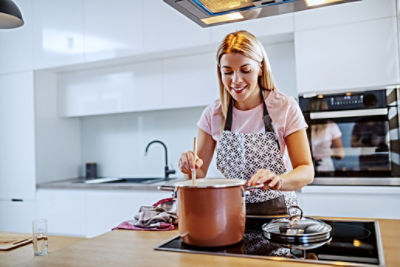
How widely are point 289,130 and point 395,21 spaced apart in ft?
4.47

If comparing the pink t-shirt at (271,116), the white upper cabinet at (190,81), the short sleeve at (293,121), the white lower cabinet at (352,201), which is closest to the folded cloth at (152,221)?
the pink t-shirt at (271,116)

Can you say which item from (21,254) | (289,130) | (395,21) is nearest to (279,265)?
(289,130)

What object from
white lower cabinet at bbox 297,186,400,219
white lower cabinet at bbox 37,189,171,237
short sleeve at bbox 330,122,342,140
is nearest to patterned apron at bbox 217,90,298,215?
white lower cabinet at bbox 297,186,400,219

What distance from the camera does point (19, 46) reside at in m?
3.37

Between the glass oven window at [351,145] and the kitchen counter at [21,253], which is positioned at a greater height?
the glass oven window at [351,145]

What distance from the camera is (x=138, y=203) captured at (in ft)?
9.03

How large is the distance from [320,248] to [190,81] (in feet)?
7.05

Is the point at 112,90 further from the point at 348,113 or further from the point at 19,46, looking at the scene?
the point at 348,113

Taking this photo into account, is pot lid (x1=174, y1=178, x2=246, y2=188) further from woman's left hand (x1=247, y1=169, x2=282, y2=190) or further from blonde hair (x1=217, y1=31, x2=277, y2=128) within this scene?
blonde hair (x1=217, y1=31, x2=277, y2=128)

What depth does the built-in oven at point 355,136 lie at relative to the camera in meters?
2.20

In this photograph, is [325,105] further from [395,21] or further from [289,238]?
[289,238]

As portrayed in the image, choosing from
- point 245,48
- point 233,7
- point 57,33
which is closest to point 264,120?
point 245,48

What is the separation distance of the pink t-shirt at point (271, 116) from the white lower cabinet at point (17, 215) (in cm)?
238

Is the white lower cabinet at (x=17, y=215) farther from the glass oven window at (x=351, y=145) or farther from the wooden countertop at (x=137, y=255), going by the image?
the wooden countertop at (x=137, y=255)
